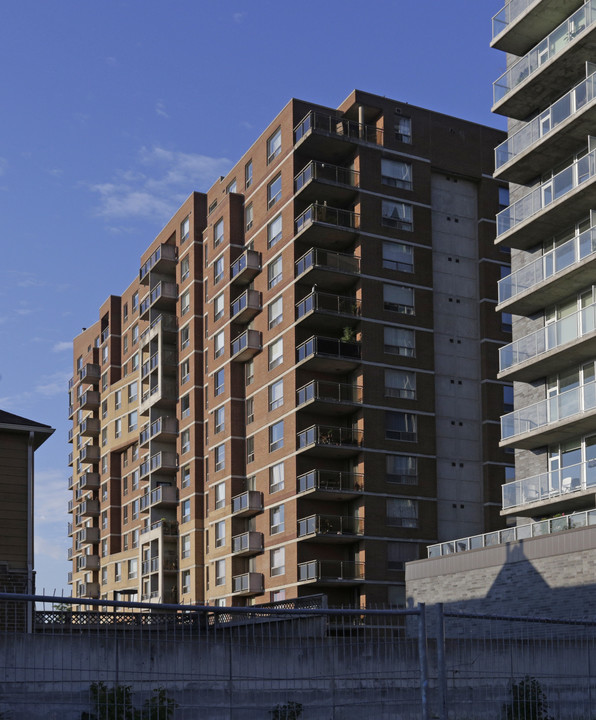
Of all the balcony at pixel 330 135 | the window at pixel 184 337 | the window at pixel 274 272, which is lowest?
the window at pixel 184 337

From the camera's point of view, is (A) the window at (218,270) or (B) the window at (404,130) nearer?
(B) the window at (404,130)

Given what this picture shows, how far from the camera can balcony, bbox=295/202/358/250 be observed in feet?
180

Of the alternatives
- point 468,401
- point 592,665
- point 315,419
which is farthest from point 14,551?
point 468,401

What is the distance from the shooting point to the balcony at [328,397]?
53.5 meters

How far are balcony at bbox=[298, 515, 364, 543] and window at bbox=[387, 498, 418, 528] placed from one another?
5.74 feet

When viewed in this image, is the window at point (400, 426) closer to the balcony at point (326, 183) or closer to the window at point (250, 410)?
the window at point (250, 410)

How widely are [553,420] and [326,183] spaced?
21.8 m

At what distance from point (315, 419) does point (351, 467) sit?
122 inches

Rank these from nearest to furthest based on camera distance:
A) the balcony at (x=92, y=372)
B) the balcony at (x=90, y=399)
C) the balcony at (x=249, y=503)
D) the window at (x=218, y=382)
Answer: the balcony at (x=249, y=503)
the window at (x=218, y=382)
the balcony at (x=90, y=399)
the balcony at (x=92, y=372)

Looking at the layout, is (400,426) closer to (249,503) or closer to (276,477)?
(276,477)

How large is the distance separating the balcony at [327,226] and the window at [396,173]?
295cm

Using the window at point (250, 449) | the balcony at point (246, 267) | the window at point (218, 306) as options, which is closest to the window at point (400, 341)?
the balcony at point (246, 267)

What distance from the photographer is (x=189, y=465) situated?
70.1 metres

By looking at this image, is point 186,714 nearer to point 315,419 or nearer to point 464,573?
point 464,573
